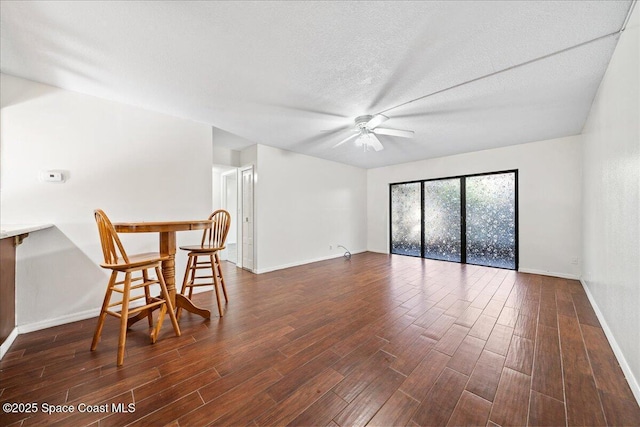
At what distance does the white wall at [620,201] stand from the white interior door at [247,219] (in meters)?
4.31

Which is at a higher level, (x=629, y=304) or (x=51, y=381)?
(x=629, y=304)

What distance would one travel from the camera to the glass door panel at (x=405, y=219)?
18.2 ft

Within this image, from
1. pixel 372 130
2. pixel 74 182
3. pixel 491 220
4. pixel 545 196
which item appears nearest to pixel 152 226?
pixel 74 182

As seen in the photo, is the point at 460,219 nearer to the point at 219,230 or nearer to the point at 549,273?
the point at 549,273

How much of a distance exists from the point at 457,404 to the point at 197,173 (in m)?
3.47

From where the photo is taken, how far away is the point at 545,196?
392 centimetres

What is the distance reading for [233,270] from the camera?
4.38m

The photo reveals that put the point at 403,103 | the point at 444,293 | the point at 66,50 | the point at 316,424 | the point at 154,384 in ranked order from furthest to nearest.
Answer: the point at 444,293
the point at 403,103
the point at 66,50
the point at 154,384
the point at 316,424

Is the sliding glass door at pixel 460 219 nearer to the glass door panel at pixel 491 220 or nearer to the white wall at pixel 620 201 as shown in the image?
the glass door panel at pixel 491 220

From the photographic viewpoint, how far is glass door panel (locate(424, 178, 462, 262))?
4.94 m

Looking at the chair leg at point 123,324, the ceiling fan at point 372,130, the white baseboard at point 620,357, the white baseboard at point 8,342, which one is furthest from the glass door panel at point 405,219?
the white baseboard at point 8,342

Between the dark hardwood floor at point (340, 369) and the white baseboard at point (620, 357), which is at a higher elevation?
the white baseboard at point (620, 357)

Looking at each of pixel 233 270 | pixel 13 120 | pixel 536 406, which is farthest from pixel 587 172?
pixel 13 120

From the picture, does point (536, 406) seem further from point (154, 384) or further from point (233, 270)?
point (233, 270)
